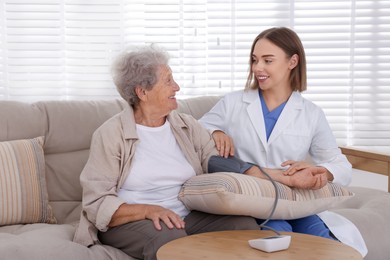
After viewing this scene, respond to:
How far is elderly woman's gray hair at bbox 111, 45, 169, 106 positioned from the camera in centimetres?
249

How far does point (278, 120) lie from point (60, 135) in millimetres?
909

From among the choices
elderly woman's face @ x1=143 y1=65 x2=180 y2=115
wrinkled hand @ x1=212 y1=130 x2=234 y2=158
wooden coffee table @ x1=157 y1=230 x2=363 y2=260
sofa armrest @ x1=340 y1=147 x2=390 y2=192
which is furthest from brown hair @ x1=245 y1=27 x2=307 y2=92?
wooden coffee table @ x1=157 y1=230 x2=363 y2=260

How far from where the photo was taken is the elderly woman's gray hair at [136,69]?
2492 millimetres

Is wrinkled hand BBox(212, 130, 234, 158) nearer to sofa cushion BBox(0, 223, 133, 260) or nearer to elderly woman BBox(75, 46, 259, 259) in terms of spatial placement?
elderly woman BBox(75, 46, 259, 259)

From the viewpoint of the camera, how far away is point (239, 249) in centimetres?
194

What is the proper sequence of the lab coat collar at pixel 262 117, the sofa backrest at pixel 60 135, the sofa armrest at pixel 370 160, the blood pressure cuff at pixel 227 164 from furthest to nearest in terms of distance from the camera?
the sofa armrest at pixel 370 160, the sofa backrest at pixel 60 135, the lab coat collar at pixel 262 117, the blood pressure cuff at pixel 227 164

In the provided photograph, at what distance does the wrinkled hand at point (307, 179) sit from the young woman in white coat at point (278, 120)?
14cm

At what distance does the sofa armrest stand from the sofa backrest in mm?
1130

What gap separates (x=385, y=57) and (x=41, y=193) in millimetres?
2075

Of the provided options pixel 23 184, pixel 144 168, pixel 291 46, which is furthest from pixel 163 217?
pixel 291 46

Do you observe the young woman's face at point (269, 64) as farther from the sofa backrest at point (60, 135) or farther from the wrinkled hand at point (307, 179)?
the sofa backrest at point (60, 135)

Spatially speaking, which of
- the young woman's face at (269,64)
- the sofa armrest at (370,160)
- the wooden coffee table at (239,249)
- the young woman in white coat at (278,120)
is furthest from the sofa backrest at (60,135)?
the sofa armrest at (370,160)

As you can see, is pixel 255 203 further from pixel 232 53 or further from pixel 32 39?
pixel 32 39

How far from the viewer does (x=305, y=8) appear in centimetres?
371
